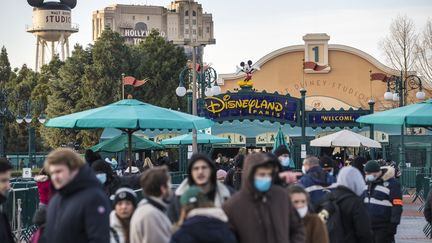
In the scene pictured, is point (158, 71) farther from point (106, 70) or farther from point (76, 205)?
point (76, 205)

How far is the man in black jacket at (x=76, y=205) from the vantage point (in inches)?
339

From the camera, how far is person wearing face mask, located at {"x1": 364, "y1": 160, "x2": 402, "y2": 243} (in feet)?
49.5

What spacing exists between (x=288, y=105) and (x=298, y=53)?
2583cm

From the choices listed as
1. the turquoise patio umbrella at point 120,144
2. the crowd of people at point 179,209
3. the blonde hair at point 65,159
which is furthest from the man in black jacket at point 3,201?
the turquoise patio umbrella at point 120,144

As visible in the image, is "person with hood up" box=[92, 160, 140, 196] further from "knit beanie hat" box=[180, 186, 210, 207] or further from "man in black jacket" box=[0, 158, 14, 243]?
"knit beanie hat" box=[180, 186, 210, 207]

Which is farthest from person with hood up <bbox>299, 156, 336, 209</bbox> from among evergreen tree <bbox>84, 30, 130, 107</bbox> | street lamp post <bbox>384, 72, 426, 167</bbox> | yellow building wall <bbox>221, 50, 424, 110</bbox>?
evergreen tree <bbox>84, 30, 130, 107</bbox>

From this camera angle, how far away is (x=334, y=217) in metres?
11.9

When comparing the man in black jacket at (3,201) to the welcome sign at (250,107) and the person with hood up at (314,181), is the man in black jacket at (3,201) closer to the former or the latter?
the person with hood up at (314,181)

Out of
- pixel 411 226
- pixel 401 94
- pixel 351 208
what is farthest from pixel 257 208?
pixel 401 94

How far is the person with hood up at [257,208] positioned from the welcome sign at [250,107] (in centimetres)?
2928

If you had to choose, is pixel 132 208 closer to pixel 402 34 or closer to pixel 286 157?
pixel 286 157

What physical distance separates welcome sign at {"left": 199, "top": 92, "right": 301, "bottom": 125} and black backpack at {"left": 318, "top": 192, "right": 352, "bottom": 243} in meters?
26.6

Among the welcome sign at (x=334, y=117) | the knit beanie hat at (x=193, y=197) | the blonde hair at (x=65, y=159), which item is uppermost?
the welcome sign at (x=334, y=117)

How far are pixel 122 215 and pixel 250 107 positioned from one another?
29.8m
